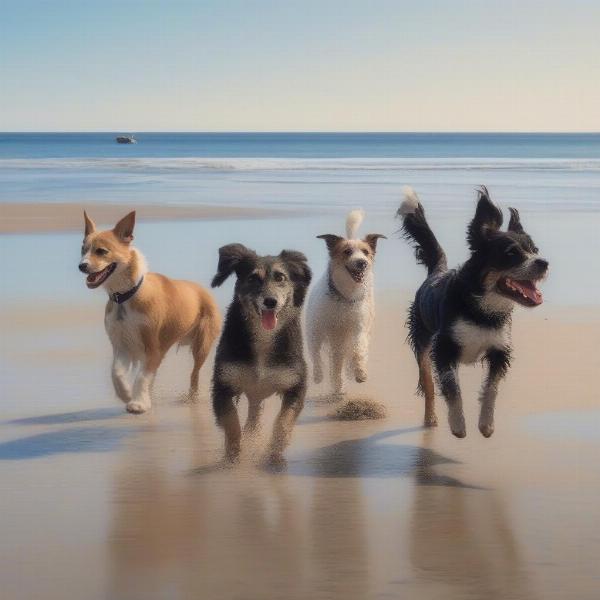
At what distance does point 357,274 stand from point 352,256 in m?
0.13

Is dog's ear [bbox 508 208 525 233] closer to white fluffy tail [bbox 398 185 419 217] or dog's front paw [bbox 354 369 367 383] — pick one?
white fluffy tail [bbox 398 185 419 217]

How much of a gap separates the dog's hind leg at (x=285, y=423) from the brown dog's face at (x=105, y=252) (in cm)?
154

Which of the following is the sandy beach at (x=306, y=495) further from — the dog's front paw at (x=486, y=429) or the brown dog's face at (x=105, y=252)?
the brown dog's face at (x=105, y=252)

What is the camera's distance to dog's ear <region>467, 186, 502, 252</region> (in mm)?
6234

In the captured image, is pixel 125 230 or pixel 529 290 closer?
pixel 529 290

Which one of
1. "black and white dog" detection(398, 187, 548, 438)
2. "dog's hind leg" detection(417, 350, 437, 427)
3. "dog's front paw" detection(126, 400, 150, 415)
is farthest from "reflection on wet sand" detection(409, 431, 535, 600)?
"dog's front paw" detection(126, 400, 150, 415)

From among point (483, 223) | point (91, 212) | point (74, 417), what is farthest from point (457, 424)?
point (91, 212)

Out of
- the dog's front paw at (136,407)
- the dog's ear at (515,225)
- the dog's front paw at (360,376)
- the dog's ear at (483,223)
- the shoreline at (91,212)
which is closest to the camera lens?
the dog's ear at (483,223)

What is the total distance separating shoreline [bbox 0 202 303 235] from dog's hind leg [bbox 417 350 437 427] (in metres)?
11.3

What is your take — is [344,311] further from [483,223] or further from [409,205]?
[483,223]

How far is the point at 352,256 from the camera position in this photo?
7.90 meters

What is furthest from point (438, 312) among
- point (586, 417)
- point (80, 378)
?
point (80, 378)

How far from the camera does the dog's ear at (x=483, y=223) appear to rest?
6.23m

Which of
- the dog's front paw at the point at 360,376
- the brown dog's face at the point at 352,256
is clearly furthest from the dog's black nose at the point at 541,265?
the dog's front paw at the point at 360,376
